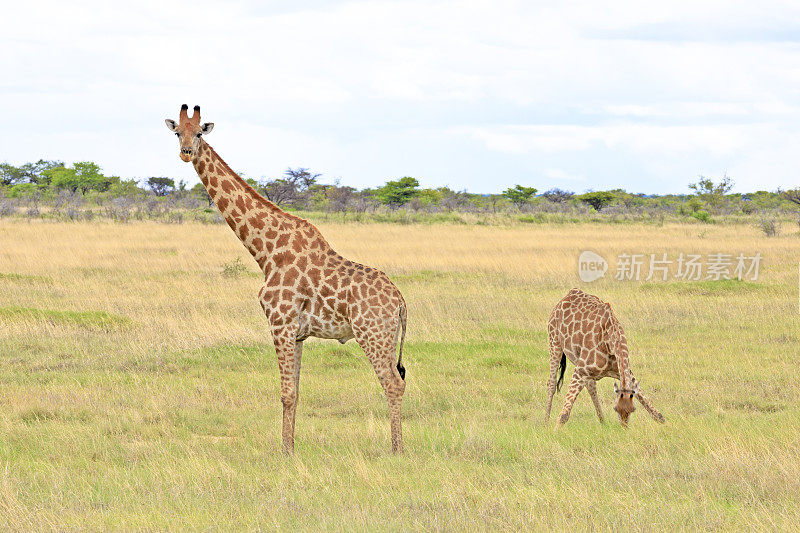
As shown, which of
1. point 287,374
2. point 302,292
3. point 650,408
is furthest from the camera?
point 650,408

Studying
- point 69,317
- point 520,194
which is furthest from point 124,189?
point 69,317

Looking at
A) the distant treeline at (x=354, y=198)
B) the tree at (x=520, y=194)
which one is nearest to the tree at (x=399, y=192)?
the distant treeline at (x=354, y=198)

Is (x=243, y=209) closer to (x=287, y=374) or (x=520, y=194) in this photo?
(x=287, y=374)

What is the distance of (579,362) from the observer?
846cm

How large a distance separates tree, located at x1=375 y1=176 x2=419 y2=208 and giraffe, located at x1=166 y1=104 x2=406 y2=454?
208ft

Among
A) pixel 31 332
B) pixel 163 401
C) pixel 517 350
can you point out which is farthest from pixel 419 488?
pixel 31 332

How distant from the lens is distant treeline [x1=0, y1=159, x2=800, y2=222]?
6069cm

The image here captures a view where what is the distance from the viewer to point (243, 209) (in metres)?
8.19

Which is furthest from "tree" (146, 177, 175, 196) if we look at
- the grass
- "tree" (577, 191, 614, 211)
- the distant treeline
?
the grass

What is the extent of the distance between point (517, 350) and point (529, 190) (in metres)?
67.3

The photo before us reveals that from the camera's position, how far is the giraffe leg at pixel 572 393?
820 centimetres

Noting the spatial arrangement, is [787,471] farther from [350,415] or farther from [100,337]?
[100,337]

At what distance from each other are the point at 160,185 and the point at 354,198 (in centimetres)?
2182

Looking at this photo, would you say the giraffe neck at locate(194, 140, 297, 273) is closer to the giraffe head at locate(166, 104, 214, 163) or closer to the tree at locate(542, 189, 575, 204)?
the giraffe head at locate(166, 104, 214, 163)
